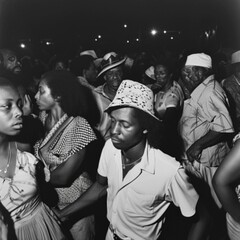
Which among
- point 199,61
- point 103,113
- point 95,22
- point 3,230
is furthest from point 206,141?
point 95,22

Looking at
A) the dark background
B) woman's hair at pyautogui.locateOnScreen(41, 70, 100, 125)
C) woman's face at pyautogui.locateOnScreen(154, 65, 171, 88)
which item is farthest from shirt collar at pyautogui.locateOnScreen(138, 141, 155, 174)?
the dark background

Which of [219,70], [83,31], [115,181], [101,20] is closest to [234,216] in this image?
[115,181]

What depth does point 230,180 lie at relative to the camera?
68.2 inches

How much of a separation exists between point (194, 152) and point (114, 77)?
5.43ft

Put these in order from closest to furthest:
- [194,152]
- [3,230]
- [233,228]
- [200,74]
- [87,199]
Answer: [3,230] < [233,228] < [87,199] < [194,152] < [200,74]

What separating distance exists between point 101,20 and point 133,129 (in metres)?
33.5

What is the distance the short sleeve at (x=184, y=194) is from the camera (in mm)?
1792

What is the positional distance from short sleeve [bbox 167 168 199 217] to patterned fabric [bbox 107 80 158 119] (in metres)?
0.46

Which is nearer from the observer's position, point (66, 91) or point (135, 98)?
point (135, 98)

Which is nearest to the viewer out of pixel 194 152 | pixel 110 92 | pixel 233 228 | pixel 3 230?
pixel 3 230

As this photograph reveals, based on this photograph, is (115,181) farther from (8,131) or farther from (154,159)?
(8,131)

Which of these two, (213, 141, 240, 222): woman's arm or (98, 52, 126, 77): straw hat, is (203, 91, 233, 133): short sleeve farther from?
(213, 141, 240, 222): woman's arm

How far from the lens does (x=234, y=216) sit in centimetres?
186

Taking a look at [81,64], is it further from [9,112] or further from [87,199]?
[9,112]
